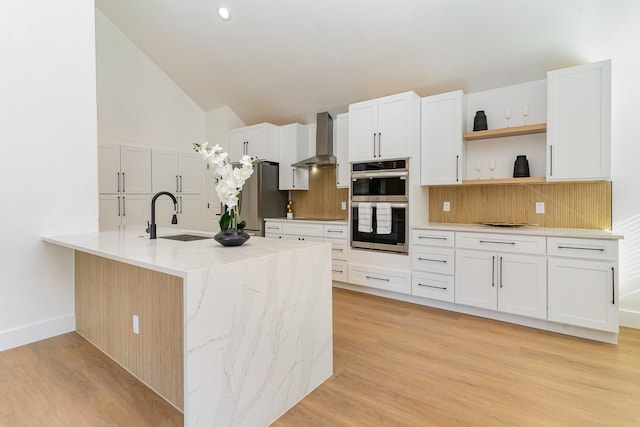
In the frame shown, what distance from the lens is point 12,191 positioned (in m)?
2.41

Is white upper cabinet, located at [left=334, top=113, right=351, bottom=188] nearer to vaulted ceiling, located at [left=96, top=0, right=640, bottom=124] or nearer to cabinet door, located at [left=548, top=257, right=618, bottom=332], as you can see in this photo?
vaulted ceiling, located at [left=96, top=0, right=640, bottom=124]

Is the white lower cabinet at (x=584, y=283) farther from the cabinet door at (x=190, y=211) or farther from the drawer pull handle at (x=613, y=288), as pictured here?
the cabinet door at (x=190, y=211)

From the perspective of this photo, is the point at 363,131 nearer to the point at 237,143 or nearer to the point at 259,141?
the point at 259,141

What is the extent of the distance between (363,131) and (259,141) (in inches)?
74.9

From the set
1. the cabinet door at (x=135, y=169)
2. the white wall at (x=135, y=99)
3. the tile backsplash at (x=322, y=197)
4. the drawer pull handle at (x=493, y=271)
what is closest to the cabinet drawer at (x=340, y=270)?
the tile backsplash at (x=322, y=197)

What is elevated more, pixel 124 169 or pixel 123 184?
pixel 124 169

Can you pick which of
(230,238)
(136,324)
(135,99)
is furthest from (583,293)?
(135,99)

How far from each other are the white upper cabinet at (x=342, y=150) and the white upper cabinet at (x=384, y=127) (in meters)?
0.31

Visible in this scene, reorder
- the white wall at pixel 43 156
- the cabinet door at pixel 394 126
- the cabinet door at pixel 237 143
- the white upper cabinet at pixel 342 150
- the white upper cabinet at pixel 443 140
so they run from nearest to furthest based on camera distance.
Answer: the white wall at pixel 43 156 → the white upper cabinet at pixel 443 140 → the cabinet door at pixel 394 126 → the white upper cabinet at pixel 342 150 → the cabinet door at pixel 237 143

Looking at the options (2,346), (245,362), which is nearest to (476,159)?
(245,362)

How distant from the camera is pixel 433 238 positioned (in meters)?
3.41

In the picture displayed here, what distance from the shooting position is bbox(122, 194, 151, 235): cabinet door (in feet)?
15.9

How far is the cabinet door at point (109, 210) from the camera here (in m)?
4.62

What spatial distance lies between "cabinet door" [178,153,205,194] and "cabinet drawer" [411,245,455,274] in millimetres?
3991
